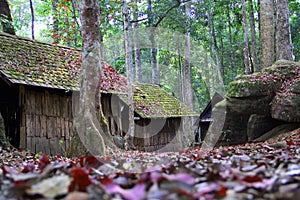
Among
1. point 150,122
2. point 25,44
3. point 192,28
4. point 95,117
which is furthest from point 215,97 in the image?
point 95,117

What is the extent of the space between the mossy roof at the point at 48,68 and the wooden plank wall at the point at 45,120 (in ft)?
→ 2.21

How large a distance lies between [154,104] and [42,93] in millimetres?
7394

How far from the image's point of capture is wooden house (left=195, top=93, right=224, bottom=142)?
2412cm

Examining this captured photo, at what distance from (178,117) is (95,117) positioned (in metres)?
11.2

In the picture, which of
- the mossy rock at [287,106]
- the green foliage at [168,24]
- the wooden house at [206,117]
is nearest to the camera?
the mossy rock at [287,106]

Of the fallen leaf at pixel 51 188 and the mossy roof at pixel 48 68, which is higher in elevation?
the mossy roof at pixel 48 68

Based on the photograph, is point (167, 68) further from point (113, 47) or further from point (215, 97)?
point (215, 97)

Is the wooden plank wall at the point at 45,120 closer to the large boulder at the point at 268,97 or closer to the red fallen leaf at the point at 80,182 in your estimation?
the large boulder at the point at 268,97

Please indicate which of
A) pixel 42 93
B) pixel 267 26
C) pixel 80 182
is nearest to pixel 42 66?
pixel 42 93

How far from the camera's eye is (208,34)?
3180 cm

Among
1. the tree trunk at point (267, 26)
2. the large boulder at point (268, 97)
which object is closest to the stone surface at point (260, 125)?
the large boulder at point (268, 97)

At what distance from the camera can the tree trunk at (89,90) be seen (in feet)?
28.3

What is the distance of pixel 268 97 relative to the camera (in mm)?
12195

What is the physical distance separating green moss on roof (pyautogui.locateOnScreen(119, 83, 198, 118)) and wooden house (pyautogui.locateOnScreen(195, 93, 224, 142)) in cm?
421
